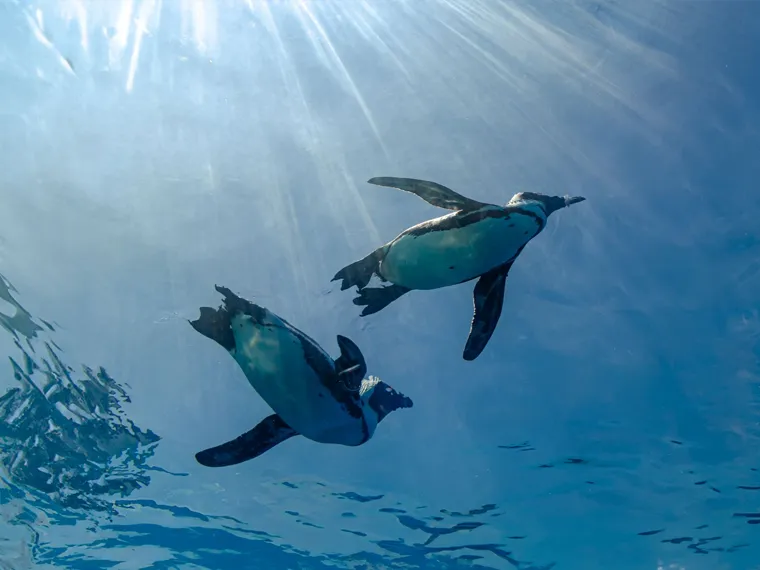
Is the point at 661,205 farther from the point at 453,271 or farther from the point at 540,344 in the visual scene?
the point at 453,271

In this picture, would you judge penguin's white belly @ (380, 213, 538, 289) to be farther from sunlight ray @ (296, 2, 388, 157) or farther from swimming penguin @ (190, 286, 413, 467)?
sunlight ray @ (296, 2, 388, 157)

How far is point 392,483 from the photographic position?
57.8 ft

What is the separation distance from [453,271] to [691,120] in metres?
7.96

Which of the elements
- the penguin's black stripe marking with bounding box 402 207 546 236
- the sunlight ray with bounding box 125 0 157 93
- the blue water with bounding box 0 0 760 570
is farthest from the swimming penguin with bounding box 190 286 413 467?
the sunlight ray with bounding box 125 0 157 93

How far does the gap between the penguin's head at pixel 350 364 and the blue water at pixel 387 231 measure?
6.42 metres

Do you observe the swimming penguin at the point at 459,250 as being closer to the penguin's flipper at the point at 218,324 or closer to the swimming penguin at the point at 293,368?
the swimming penguin at the point at 293,368

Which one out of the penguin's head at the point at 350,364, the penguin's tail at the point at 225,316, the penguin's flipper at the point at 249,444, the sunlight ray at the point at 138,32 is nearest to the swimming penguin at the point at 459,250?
the penguin's head at the point at 350,364

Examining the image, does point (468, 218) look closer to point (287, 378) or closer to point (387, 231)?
point (287, 378)

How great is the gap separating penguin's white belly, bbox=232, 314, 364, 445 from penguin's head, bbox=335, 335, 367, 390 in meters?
0.27

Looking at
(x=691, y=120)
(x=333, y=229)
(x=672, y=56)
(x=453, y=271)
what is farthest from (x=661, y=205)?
(x=453, y=271)

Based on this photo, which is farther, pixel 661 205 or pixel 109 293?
pixel 109 293

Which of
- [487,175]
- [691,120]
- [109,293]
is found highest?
[691,120]

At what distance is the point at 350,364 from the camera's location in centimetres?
494

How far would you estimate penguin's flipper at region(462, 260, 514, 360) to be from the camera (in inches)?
240
